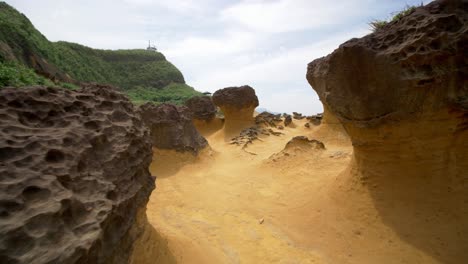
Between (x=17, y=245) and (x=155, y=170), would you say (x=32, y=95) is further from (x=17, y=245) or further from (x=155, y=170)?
(x=155, y=170)

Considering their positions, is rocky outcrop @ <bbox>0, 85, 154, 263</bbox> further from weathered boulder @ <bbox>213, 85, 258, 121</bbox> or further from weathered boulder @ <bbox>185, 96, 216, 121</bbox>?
weathered boulder @ <bbox>185, 96, 216, 121</bbox>

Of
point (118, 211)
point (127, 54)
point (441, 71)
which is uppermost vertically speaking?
point (127, 54)

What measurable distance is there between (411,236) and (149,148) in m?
4.55

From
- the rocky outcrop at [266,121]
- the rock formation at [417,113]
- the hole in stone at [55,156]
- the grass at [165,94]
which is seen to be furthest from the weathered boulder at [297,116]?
the hole in stone at [55,156]

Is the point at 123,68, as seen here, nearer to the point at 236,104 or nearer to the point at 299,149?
the point at 236,104

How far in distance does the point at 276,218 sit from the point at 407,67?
3808 millimetres

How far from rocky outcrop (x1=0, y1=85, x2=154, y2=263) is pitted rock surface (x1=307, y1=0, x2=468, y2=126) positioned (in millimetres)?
3839

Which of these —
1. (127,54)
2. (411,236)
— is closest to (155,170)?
(411,236)

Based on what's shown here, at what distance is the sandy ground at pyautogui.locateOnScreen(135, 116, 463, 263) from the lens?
4242 millimetres

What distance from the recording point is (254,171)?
9.24 m

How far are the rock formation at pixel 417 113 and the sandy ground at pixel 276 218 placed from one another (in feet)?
1.04

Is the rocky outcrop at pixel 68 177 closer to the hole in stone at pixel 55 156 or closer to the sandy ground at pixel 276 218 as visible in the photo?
Result: the hole in stone at pixel 55 156

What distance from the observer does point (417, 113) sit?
14.5 feet

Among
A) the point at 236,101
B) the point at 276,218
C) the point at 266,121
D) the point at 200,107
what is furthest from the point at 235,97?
the point at 276,218
